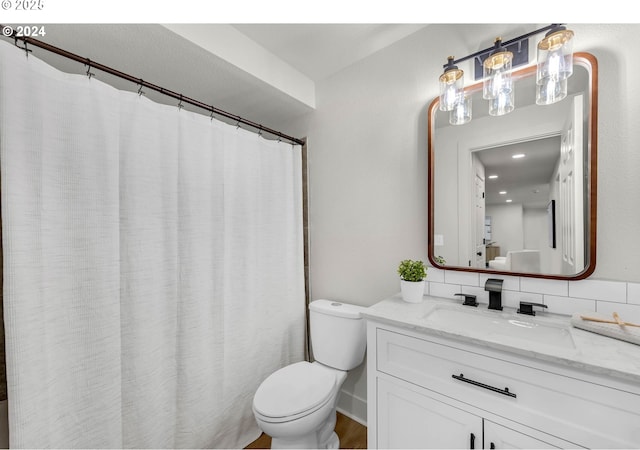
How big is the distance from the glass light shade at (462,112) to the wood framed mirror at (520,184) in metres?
0.03

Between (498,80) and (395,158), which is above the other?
(498,80)

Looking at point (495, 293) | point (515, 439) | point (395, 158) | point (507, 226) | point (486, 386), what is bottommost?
point (515, 439)

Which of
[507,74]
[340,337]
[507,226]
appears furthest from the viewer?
[340,337]

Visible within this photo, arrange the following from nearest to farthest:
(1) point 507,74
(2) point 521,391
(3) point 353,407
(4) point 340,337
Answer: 1. (2) point 521,391
2. (1) point 507,74
3. (4) point 340,337
4. (3) point 353,407

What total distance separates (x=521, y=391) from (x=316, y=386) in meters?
0.93

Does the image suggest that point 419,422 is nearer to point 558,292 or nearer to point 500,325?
point 500,325

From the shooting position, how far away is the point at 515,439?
0.90 metres

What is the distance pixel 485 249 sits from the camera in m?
1.37

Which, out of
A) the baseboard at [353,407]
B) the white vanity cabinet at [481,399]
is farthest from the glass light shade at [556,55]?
the baseboard at [353,407]

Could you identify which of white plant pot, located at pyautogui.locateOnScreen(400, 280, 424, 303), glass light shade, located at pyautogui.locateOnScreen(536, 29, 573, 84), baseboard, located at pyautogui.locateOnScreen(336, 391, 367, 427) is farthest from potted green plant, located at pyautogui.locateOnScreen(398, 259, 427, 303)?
glass light shade, located at pyautogui.locateOnScreen(536, 29, 573, 84)

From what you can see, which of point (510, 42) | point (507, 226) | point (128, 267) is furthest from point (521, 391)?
point (128, 267)

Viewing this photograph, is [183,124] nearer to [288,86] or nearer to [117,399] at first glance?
[288,86]

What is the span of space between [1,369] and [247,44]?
6.00 ft

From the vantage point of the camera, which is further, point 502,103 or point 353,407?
point 353,407
